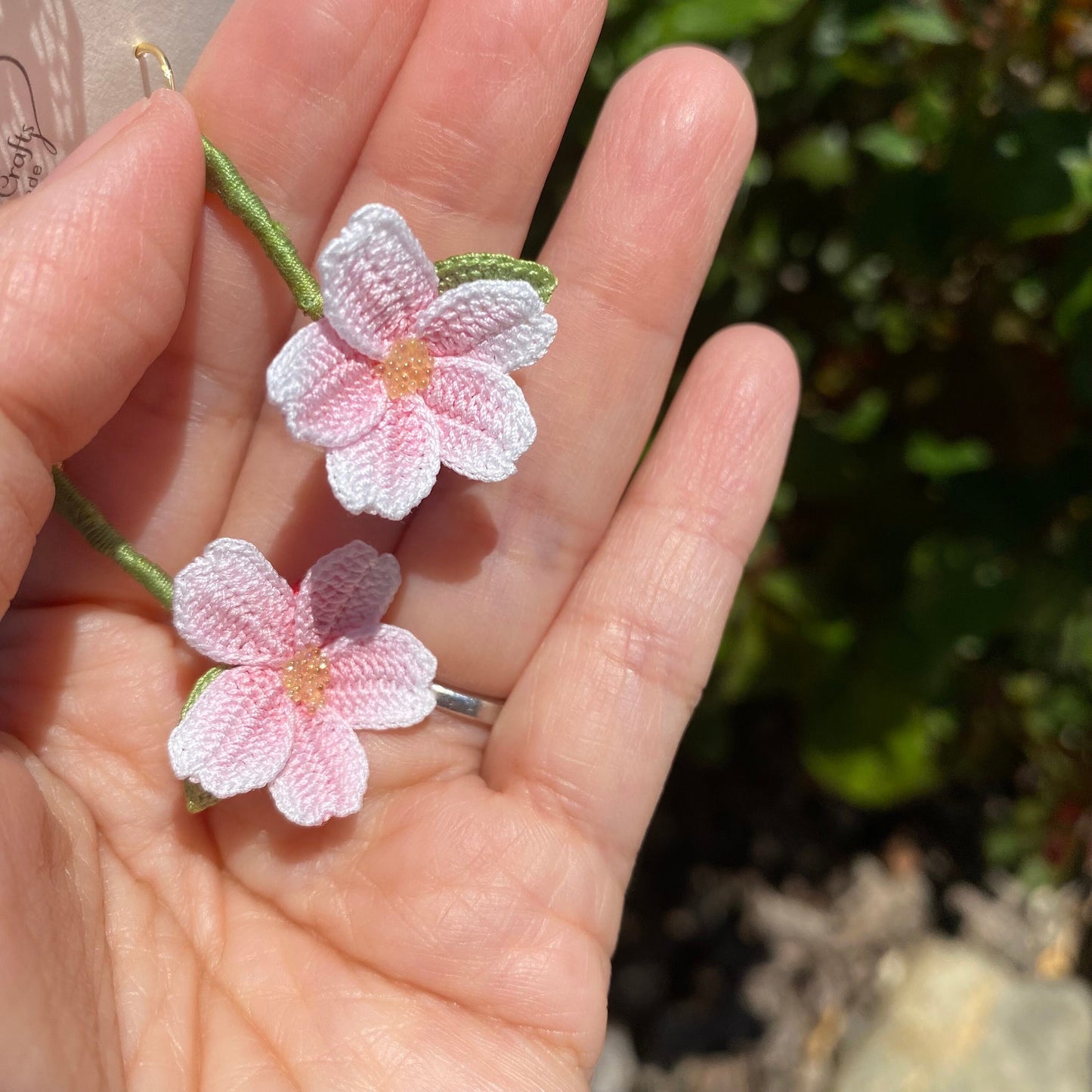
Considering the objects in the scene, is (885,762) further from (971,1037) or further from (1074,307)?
(1074,307)

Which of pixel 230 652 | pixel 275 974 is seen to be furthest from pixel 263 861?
pixel 230 652

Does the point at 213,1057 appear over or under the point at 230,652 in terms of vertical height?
under

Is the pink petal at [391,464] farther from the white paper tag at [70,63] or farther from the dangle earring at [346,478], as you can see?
the white paper tag at [70,63]

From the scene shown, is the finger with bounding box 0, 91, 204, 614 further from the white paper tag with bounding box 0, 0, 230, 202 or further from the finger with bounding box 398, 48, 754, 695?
the finger with bounding box 398, 48, 754, 695

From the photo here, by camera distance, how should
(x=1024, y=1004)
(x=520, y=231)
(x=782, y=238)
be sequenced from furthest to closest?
(x=1024, y=1004) → (x=782, y=238) → (x=520, y=231)

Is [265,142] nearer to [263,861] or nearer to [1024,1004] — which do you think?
[263,861]

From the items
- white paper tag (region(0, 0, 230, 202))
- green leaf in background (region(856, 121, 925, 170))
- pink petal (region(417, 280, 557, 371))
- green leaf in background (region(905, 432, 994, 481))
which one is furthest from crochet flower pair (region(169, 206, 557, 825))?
green leaf in background (region(905, 432, 994, 481))

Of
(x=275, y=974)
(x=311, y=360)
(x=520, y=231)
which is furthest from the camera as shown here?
(x=520, y=231)

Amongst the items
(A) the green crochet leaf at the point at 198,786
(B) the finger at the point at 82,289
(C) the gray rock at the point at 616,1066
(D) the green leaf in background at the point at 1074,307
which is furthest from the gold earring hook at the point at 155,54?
(C) the gray rock at the point at 616,1066
